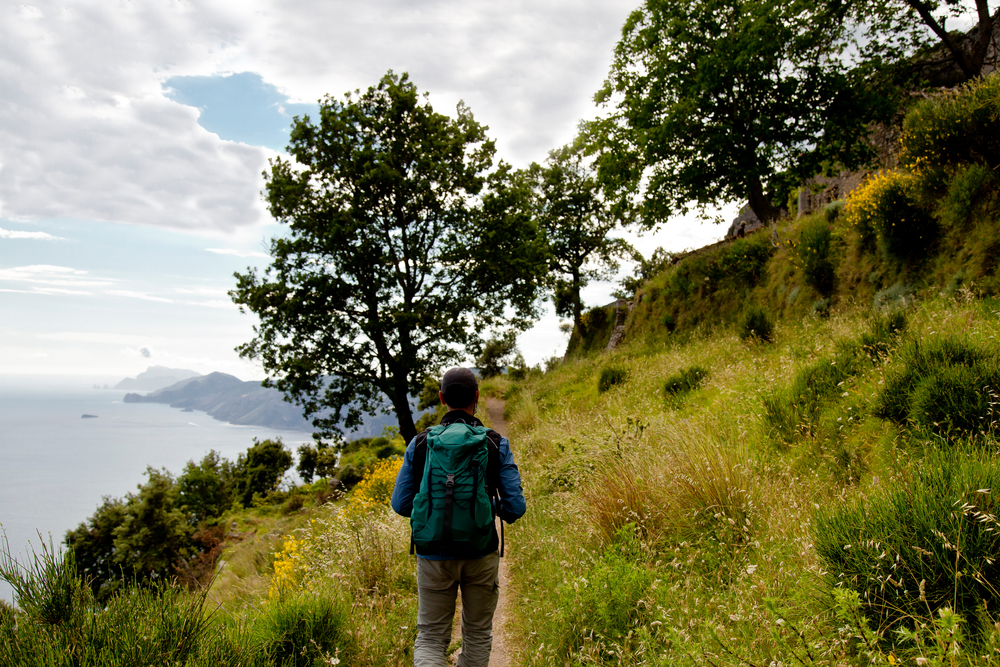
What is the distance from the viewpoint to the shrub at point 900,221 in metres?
8.51

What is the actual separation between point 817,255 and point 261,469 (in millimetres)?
40137

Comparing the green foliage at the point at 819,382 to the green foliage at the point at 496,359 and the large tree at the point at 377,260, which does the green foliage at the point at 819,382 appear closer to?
the large tree at the point at 377,260

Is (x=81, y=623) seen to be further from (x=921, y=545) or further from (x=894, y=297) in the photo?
(x=894, y=297)

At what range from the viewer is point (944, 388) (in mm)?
4059

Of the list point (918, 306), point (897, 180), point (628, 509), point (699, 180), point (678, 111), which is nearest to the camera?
point (628, 509)

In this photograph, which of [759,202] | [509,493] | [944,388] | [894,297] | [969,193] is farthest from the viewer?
[759,202]

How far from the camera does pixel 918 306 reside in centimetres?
734

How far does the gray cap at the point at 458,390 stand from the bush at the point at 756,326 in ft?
29.9

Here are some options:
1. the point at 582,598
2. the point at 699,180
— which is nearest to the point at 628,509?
the point at 582,598

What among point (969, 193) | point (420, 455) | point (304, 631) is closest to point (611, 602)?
point (420, 455)

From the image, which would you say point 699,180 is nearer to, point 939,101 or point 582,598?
point 939,101

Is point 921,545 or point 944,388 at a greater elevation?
point 944,388

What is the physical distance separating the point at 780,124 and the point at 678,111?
3.34 metres

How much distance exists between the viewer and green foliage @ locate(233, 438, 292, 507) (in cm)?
3794
